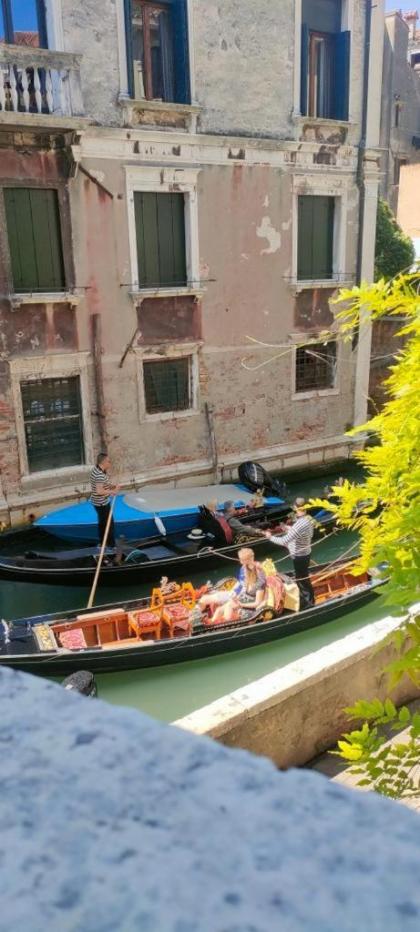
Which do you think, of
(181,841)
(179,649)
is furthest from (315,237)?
(181,841)

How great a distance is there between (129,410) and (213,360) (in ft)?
5.30

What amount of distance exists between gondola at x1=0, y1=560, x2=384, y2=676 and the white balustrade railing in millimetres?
5710

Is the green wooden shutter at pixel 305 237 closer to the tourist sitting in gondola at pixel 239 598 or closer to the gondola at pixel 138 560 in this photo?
the gondola at pixel 138 560

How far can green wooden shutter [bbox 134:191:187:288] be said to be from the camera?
371 inches

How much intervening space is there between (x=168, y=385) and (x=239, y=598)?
444cm

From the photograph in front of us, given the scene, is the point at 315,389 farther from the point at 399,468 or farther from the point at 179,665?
the point at 399,468

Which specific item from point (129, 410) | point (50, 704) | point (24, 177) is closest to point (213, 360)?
point (129, 410)

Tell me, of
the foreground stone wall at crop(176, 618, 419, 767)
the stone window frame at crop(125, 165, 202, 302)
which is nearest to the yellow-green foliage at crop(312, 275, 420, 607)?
the foreground stone wall at crop(176, 618, 419, 767)

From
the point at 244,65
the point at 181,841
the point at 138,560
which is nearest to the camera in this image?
the point at 181,841

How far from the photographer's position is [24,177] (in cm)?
835

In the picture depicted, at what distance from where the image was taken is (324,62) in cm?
1088

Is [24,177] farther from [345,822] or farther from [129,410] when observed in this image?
[345,822]

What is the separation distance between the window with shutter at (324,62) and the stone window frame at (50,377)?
5.41m

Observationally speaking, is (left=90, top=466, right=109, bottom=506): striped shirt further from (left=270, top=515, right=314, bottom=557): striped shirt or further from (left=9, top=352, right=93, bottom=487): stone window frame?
(left=270, top=515, right=314, bottom=557): striped shirt
